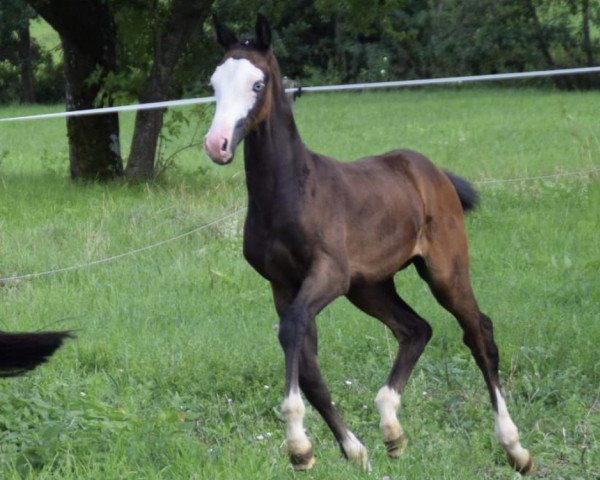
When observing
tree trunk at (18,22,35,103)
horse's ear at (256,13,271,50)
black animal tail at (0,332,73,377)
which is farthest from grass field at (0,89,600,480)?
Answer: tree trunk at (18,22,35,103)

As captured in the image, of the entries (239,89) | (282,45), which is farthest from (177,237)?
(282,45)

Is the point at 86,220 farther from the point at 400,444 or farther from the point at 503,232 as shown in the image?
the point at 400,444

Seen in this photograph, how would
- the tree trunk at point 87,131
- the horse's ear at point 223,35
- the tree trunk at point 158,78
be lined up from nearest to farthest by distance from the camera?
the horse's ear at point 223,35
the tree trunk at point 158,78
the tree trunk at point 87,131

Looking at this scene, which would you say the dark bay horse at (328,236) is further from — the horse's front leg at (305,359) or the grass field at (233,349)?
the grass field at (233,349)

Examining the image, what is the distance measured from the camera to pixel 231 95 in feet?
17.6

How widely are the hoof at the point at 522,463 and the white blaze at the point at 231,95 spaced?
2.21 meters

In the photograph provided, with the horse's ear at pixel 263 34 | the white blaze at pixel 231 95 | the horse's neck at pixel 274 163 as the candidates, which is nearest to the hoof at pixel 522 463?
the horse's neck at pixel 274 163

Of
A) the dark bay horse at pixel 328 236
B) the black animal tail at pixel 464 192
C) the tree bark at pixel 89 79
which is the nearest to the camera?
the dark bay horse at pixel 328 236

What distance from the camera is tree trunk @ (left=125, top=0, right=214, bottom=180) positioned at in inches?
651

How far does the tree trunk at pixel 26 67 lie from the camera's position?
1769 inches

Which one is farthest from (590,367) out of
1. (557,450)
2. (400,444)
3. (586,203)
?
(586,203)

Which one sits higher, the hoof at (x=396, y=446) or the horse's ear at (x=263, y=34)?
the horse's ear at (x=263, y=34)

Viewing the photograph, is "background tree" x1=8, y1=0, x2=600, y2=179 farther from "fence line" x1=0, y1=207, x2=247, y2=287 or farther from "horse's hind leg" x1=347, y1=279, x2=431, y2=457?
"horse's hind leg" x1=347, y1=279, x2=431, y2=457

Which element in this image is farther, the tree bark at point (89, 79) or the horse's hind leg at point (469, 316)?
the tree bark at point (89, 79)
